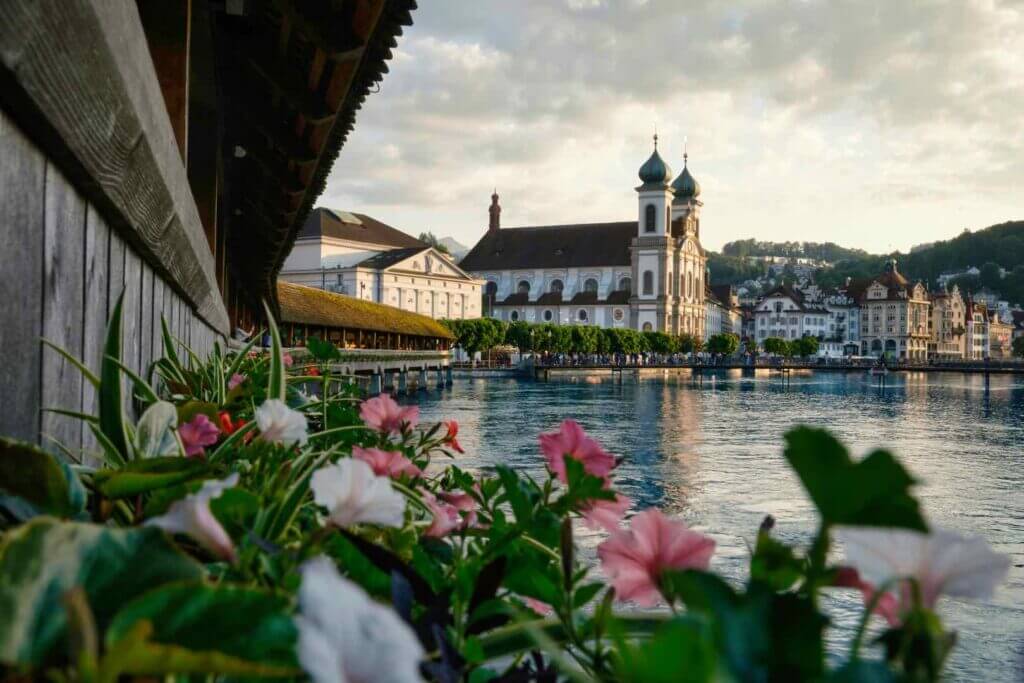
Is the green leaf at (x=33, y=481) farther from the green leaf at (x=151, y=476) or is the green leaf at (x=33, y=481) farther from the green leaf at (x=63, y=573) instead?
the green leaf at (x=63, y=573)

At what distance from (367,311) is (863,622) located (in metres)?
33.8

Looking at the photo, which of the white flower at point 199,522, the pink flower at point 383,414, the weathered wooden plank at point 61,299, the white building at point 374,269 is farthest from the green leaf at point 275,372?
the white building at point 374,269

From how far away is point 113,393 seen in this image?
3.81 ft

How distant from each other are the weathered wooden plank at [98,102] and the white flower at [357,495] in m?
0.50

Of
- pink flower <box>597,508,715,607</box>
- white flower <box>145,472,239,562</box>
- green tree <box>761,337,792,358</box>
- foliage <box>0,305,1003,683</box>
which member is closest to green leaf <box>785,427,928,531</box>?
foliage <box>0,305,1003,683</box>

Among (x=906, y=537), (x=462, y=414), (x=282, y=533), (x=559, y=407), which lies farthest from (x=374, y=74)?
(x=559, y=407)

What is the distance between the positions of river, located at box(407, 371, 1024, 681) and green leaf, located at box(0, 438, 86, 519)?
0.57m

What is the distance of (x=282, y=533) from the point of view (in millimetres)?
821

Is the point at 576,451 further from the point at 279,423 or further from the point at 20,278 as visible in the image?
the point at 20,278

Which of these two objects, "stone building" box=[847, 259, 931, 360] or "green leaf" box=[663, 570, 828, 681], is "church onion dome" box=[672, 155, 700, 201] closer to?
"stone building" box=[847, 259, 931, 360]

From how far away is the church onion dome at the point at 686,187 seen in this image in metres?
107

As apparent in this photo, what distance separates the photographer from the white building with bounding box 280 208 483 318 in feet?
228

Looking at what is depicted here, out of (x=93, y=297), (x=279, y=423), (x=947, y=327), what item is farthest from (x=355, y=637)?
(x=947, y=327)

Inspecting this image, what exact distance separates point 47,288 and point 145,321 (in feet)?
4.26
